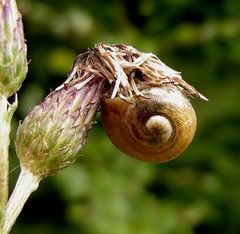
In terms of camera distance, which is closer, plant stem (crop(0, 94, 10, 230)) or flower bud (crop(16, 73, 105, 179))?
plant stem (crop(0, 94, 10, 230))

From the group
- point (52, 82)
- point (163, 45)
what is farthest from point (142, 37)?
point (52, 82)

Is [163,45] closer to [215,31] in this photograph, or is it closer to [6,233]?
[215,31]

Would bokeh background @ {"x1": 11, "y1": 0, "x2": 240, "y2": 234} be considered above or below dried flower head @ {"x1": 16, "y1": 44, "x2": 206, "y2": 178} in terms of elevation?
below

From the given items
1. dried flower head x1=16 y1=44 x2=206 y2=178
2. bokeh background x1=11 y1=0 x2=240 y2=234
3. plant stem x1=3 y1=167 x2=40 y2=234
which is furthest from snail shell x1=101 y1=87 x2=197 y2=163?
bokeh background x1=11 y1=0 x2=240 y2=234

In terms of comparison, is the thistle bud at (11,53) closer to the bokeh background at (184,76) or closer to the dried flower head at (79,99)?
the dried flower head at (79,99)

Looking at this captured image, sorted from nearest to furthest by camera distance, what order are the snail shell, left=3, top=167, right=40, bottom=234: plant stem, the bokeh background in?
left=3, top=167, right=40, bottom=234: plant stem, the snail shell, the bokeh background

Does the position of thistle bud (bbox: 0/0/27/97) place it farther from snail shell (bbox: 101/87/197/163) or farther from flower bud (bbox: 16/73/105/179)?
snail shell (bbox: 101/87/197/163)
